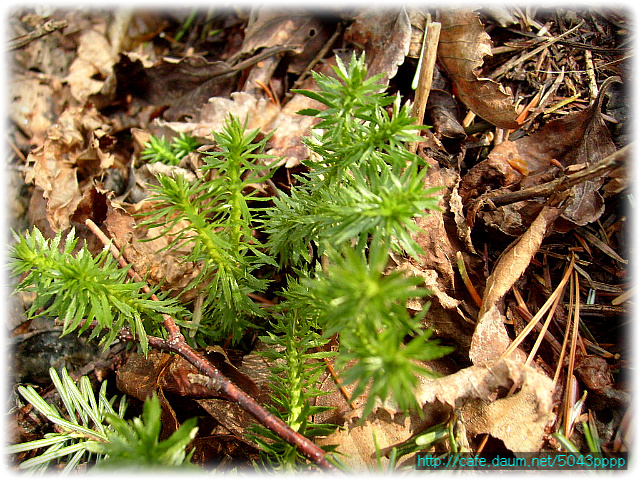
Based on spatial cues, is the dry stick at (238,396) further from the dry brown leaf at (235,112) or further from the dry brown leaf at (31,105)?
the dry brown leaf at (31,105)

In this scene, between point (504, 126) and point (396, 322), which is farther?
point (504, 126)

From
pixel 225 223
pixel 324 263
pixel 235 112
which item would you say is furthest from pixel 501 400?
pixel 235 112

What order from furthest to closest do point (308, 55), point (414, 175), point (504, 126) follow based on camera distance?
1. point (308, 55)
2. point (504, 126)
3. point (414, 175)

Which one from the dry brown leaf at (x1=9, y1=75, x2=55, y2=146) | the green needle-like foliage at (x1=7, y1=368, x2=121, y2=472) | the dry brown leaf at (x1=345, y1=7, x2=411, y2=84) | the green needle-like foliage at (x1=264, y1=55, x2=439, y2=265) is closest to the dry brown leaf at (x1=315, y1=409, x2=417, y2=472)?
the green needle-like foliage at (x1=264, y1=55, x2=439, y2=265)

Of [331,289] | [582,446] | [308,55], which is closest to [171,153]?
[308,55]

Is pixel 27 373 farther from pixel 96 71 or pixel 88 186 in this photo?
pixel 96 71
